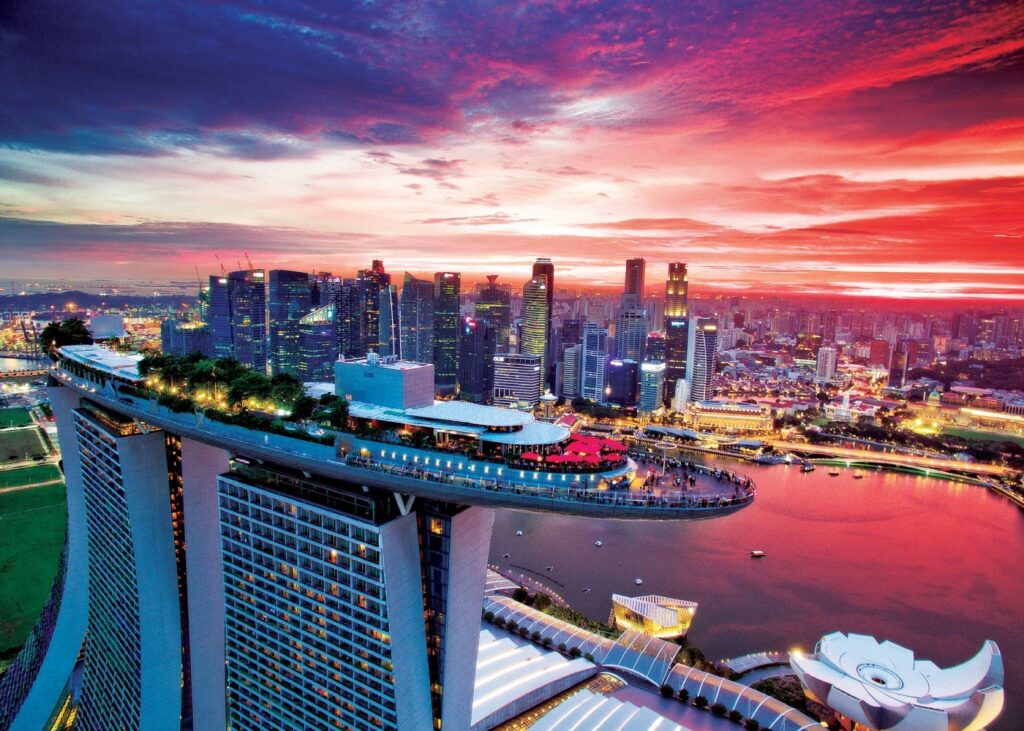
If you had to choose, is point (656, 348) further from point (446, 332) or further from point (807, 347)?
point (807, 347)

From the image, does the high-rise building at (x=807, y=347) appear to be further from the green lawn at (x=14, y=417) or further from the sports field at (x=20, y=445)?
the green lawn at (x=14, y=417)

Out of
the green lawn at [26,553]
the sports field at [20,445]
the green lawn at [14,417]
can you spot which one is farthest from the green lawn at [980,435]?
the green lawn at [14,417]

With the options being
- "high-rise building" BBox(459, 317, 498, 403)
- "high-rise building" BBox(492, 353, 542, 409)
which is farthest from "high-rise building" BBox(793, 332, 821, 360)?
"high-rise building" BBox(492, 353, 542, 409)

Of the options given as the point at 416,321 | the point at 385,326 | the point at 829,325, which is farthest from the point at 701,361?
the point at 829,325

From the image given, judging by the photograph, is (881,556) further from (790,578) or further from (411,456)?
(411,456)

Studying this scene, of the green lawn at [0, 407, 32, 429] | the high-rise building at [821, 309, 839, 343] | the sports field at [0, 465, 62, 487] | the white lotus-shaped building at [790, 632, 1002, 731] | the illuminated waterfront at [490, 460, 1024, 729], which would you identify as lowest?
the illuminated waterfront at [490, 460, 1024, 729]

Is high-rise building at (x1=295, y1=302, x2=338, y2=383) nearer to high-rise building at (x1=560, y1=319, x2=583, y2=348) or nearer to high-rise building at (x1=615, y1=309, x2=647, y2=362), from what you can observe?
high-rise building at (x1=560, y1=319, x2=583, y2=348)

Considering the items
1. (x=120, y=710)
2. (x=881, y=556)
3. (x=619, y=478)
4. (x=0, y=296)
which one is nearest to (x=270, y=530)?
(x=619, y=478)
